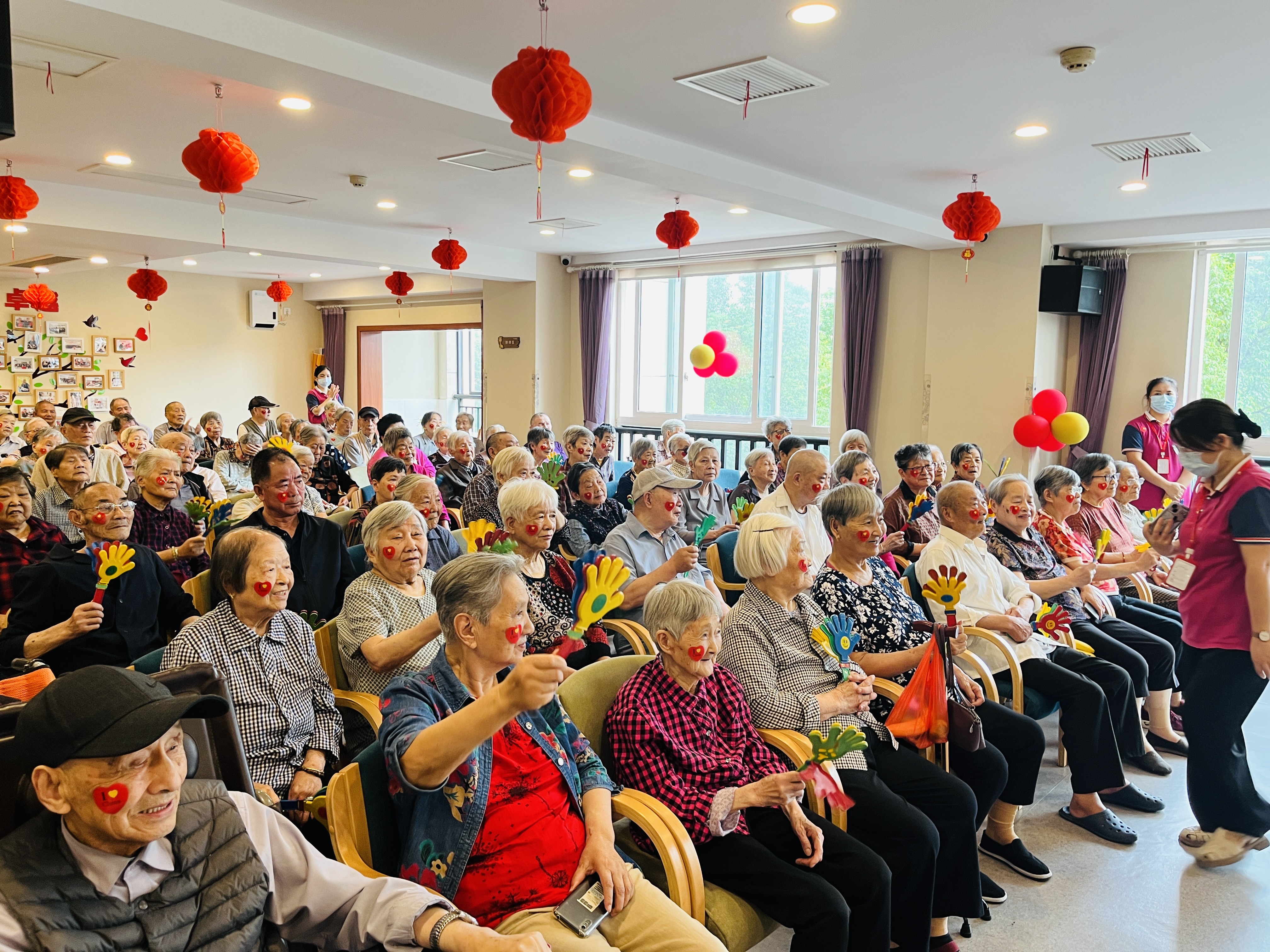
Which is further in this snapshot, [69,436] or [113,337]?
[113,337]

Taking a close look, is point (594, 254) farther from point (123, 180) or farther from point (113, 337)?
point (113, 337)

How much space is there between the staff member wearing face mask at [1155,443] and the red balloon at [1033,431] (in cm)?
60

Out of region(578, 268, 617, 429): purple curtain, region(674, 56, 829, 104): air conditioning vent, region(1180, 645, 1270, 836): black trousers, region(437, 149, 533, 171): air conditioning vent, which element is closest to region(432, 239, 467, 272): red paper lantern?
region(437, 149, 533, 171): air conditioning vent

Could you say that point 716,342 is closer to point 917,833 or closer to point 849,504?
point 849,504

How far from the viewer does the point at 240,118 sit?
5.20 meters

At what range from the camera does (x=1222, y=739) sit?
286cm

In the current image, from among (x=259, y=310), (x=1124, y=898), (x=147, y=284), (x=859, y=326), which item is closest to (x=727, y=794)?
(x=1124, y=898)

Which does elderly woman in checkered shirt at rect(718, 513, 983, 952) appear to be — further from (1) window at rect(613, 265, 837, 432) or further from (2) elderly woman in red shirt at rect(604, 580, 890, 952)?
(1) window at rect(613, 265, 837, 432)

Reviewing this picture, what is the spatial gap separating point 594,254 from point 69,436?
21.0ft

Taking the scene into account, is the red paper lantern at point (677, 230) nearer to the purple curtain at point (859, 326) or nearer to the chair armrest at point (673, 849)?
the purple curtain at point (859, 326)

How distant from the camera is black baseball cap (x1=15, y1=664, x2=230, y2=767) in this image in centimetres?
124

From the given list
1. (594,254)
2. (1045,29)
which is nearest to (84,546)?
(1045,29)

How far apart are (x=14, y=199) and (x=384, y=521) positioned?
14.2 ft

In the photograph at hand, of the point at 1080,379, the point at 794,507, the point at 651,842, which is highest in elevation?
the point at 1080,379
